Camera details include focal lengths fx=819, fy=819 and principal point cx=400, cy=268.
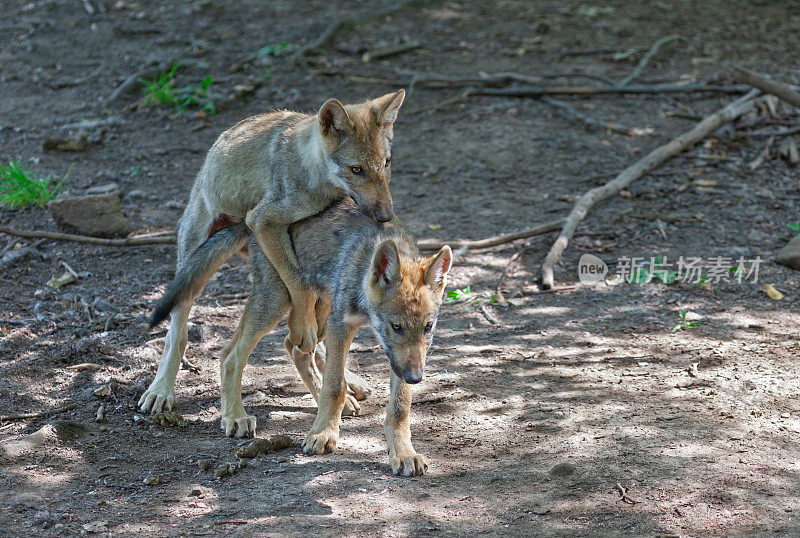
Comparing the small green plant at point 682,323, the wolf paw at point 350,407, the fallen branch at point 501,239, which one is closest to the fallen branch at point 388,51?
the fallen branch at point 501,239

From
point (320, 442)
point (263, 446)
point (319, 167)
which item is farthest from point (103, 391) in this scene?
point (319, 167)

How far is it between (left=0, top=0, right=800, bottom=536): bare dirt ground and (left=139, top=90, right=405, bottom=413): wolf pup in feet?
1.80

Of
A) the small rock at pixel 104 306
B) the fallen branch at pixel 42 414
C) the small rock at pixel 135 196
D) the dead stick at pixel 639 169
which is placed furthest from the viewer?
the small rock at pixel 135 196

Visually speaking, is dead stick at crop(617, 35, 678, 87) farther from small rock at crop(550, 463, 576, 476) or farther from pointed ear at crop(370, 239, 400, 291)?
small rock at crop(550, 463, 576, 476)

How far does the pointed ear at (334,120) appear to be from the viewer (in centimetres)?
534

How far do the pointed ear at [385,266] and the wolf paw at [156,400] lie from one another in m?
1.73

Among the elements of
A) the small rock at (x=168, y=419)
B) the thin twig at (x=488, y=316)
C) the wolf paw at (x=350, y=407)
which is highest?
the small rock at (x=168, y=419)

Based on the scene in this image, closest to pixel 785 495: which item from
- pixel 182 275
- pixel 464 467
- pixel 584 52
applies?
pixel 464 467

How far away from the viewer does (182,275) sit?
5.39 metres

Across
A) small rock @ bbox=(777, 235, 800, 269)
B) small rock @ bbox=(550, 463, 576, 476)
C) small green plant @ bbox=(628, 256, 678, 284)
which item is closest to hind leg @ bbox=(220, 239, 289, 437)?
small rock @ bbox=(550, 463, 576, 476)

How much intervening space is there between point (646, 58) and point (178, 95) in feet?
22.0

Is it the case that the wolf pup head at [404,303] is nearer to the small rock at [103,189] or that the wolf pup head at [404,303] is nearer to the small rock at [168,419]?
the small rock at [168,419]

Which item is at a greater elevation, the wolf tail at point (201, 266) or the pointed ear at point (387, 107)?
the pointed ear at point (387, 107)

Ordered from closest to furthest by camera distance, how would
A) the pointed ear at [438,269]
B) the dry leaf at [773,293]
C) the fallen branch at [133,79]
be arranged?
1. the pointed ear at [438,269]
2. the dry leaf at [773,293]
3. the fallen branch at [133,79]
